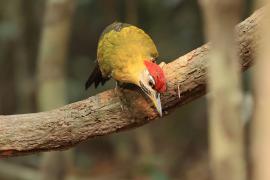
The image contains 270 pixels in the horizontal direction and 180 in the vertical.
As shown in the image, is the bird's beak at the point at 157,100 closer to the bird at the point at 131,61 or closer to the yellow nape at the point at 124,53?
the bird at the point at 131,61

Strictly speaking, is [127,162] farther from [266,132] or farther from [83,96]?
[266,132]

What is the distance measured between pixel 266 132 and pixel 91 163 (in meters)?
7.54

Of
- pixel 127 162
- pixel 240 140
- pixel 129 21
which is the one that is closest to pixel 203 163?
pixel 127 162

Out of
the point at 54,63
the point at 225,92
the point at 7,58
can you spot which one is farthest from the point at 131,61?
the point at 7,58

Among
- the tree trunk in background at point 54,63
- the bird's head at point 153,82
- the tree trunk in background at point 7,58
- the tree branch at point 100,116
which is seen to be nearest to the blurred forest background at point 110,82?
the tree trunk in background at point 7,58

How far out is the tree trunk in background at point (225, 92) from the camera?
146cm

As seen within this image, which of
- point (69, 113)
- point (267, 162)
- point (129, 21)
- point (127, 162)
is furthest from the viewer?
point (127, 162)

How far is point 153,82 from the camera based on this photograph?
326 cm

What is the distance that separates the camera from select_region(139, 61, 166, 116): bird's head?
10.7ft

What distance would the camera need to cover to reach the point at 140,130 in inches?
305

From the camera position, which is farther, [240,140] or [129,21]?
[129,21]

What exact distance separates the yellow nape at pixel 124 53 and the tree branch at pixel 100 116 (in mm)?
134

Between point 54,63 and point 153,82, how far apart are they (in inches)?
75.2

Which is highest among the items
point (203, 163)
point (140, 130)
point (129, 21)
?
point (129, 21)
